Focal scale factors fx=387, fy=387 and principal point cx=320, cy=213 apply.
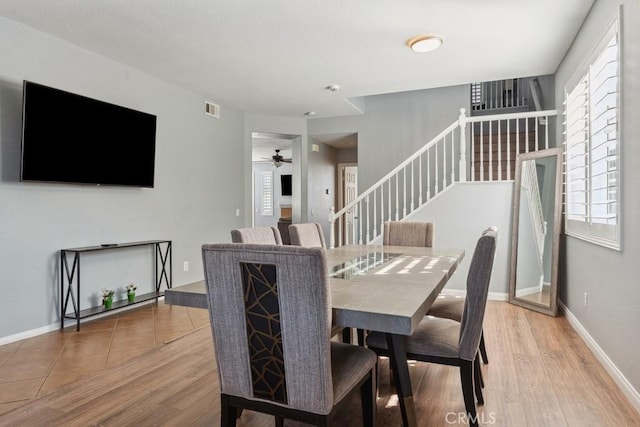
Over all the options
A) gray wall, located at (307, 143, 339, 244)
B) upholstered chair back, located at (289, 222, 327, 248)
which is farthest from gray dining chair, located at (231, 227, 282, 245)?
gray wall, located at (307, 143, 339, 244)

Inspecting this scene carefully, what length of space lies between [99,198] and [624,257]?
4.23 m

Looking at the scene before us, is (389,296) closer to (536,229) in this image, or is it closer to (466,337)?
(466,337)

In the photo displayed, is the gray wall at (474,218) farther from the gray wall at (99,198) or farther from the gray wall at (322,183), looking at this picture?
the gray wall at (99,198)

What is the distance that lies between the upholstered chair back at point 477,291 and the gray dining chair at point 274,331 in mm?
547

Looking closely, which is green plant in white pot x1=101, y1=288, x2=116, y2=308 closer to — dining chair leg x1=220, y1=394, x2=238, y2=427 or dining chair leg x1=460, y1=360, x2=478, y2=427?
dining chair leg x1=220, y1=394, x2=238, y2=427

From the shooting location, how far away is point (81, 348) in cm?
296

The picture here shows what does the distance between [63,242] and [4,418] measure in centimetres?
181

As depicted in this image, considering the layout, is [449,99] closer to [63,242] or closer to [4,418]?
[63,242]

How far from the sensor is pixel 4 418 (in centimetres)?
197

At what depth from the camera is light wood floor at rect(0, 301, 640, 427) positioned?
6.43 ft

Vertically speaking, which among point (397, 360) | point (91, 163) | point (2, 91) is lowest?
point (397, 360)

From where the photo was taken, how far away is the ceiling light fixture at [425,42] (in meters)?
3.29

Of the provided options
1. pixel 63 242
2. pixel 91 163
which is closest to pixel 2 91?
pixel 91 163

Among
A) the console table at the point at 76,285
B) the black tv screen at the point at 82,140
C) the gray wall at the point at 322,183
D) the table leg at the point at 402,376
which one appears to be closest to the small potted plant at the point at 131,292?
the console table at the point at 76,285
